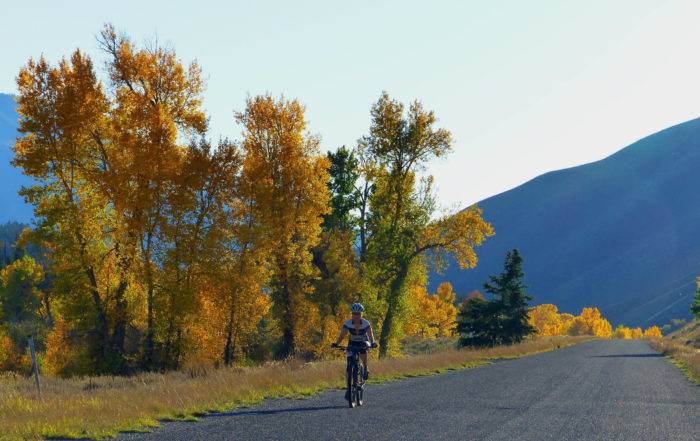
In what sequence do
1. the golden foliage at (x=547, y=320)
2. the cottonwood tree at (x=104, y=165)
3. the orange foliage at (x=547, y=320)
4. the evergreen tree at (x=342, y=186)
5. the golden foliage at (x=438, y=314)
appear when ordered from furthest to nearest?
the orange foliage at (x=547, y=320) → the golden foliage at (x=547, y=320) → the golden foliage at (x=438, y=314) → the evergreen tree at (x=342, y=186) → the cottonwood tree at (x=104, y=165)

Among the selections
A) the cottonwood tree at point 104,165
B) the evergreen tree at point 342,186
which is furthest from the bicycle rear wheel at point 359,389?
the evergreen tree at point 342,186

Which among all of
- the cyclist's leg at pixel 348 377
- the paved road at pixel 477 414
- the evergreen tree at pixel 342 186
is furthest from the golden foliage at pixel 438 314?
the cyclist's leg at pixel 348 377

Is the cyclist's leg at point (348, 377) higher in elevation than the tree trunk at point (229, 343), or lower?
lower

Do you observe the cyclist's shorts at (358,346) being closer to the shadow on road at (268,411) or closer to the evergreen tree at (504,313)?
the shadow on road at (268,411)

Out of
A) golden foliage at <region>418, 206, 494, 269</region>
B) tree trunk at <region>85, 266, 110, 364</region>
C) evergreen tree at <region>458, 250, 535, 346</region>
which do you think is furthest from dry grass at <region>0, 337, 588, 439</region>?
evergreen tree at <region>458, 250, 535, 346</region>

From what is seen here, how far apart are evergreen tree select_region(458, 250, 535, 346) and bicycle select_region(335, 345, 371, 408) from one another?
45.7 meters

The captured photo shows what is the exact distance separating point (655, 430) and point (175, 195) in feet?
85.2

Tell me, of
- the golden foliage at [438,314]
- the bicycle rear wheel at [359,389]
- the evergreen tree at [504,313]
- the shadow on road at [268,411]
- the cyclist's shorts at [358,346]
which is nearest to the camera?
the shadow on road at [268,411]

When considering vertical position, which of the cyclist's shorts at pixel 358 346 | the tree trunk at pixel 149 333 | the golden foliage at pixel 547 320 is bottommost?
the cyclist's shorts at pixel 358 346

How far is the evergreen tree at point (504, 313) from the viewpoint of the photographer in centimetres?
6138

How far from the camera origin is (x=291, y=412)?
15.2 metres

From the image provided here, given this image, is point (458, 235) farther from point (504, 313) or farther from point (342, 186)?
point (504, 313)

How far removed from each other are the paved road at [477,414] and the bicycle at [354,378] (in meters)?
0.39

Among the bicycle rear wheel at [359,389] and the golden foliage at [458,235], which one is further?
the golden foliage at [458,235]
